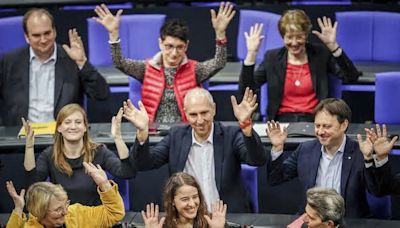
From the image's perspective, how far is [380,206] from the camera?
563cm

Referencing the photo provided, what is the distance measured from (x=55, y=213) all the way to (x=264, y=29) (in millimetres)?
3020

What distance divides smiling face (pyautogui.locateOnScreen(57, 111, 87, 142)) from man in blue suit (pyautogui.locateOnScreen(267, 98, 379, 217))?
100cm

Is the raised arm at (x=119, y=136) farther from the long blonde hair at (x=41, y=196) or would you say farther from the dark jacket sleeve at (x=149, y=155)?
the long blonde hair at (x=41, y=196)

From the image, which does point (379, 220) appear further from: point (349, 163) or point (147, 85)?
point (147, 85)

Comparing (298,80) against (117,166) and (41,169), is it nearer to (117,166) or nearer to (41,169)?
(117,166)

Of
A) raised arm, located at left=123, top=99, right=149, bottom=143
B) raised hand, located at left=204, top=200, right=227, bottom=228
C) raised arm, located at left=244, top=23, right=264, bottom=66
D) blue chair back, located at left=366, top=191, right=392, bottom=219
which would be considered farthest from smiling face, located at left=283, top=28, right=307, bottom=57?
raised hand, located at left=204, top=200, right=227, bottom=228

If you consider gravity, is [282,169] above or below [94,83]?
below

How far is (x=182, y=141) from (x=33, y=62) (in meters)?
1.32

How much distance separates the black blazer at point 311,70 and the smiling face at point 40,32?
1.29 metres

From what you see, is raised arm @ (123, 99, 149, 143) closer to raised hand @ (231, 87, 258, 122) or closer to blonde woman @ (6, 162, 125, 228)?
blonde woman @ (6, 162, 125, 228)

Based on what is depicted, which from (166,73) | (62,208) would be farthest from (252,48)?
(62,208)

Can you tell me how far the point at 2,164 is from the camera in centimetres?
605

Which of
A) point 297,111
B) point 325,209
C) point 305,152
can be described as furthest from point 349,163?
point 297,111

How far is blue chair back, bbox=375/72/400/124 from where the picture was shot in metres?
6.11
